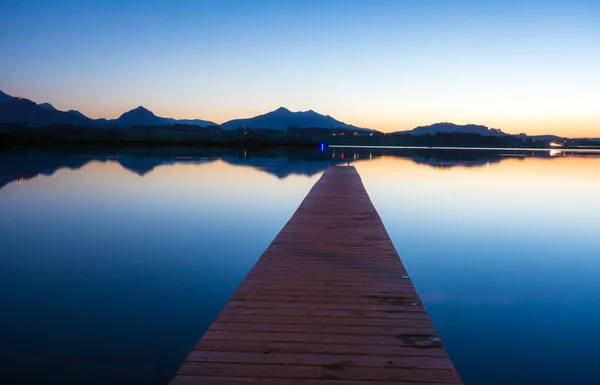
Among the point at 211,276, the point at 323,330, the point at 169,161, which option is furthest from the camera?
the point at 169,161

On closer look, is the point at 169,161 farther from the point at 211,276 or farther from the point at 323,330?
the point at 323,330

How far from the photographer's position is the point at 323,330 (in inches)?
155

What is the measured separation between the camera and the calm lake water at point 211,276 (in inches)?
193

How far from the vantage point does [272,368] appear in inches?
129

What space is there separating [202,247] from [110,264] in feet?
7.34

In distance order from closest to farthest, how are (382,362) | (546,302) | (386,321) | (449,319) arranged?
(382,362) < (386,321) < (449,319) < (546,302)

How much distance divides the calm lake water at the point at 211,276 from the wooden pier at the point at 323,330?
115 centimetres

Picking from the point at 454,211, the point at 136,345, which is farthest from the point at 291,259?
the point at 454,211

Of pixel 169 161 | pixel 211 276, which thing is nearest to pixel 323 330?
pixel 211 276

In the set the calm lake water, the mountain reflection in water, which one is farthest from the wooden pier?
the mountain reflection in water

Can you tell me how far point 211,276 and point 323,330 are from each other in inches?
182

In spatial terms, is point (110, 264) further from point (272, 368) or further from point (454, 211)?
point (454, 211)

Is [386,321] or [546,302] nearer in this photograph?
[386,321]

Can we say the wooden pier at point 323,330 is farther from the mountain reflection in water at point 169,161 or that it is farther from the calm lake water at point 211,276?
the mountain reflection in water at point 169,161
